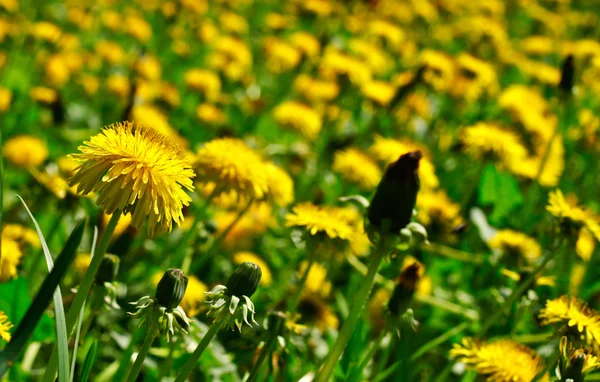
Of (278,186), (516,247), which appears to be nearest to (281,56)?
(278,186)

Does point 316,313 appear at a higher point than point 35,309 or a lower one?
lower

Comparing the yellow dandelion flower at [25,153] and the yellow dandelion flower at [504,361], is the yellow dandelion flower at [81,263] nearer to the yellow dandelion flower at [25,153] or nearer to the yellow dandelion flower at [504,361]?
the yellow dandelion flower at [25,153]

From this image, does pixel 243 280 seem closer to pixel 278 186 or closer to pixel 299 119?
pixel 278 186

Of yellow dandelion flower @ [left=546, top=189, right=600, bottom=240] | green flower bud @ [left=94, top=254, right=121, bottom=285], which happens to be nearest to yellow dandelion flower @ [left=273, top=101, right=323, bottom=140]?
yellow dandelion flower @ [left=546, top=189, right=600, bottom=240]

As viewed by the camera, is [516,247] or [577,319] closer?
[577,319]

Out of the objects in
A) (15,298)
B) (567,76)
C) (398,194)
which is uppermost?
(567,76)

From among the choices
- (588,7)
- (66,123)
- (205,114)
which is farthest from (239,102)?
(588,7)

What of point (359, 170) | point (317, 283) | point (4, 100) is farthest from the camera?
point (4, 100)

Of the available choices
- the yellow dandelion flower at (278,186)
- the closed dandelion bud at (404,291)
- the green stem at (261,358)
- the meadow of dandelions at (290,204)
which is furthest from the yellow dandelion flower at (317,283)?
the green stem at (261,358)
